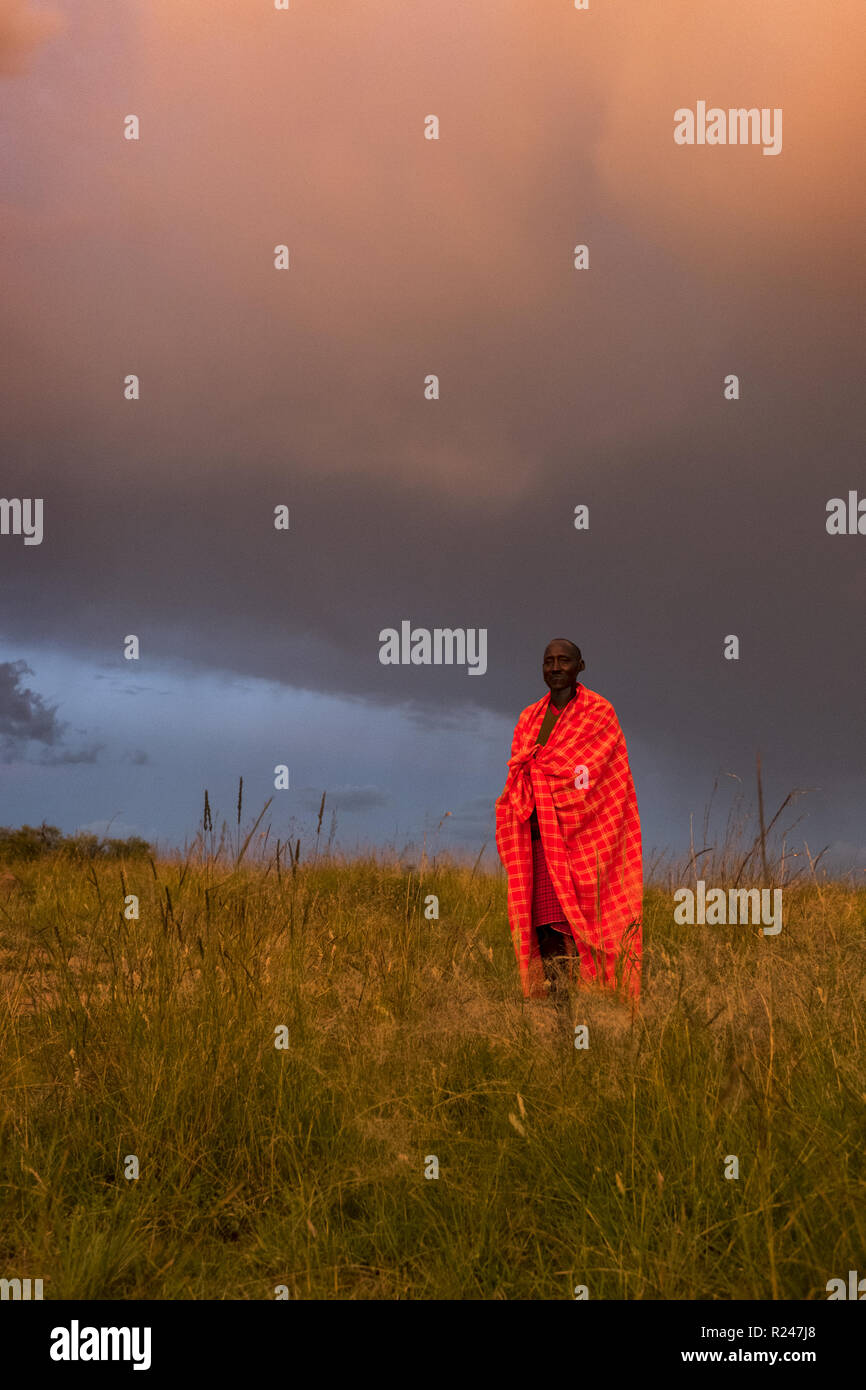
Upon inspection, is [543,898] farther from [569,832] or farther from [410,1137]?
[410,1137]

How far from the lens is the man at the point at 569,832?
586 centimetres

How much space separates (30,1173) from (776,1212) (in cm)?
243

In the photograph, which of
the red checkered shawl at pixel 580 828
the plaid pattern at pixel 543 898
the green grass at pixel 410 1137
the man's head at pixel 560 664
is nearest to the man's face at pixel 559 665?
the man's head at pixel 560 664

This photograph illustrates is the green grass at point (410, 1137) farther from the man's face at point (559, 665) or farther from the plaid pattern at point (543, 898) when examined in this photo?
the man's face at point (559, 665)

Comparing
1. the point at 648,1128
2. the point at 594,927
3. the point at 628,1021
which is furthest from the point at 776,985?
the point at 648,1128

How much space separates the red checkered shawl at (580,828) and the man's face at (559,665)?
20cm

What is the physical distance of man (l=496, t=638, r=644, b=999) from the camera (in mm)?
5863

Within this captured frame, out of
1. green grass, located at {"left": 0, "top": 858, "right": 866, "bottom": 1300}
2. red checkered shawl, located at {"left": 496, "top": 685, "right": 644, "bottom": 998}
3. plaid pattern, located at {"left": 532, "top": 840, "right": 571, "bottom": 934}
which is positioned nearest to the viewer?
green grass, located at {"left": 0, "top": 858, "right": 866, "bottom": 1300}

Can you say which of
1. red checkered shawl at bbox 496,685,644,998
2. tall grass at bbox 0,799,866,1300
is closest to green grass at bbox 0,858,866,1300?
tall grass at bbox 0,799,866,1300

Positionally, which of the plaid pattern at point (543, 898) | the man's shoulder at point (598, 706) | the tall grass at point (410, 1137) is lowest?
the tall grass at point (410, 1137)

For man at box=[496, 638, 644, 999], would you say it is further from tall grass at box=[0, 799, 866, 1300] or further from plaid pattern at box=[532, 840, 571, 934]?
tall grass at box=[0, 799, 866, 1300]

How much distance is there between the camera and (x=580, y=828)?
5.93m

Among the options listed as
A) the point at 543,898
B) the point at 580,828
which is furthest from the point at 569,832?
the point at 543,898

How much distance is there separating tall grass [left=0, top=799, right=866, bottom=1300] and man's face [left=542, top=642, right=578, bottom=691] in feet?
6.20
